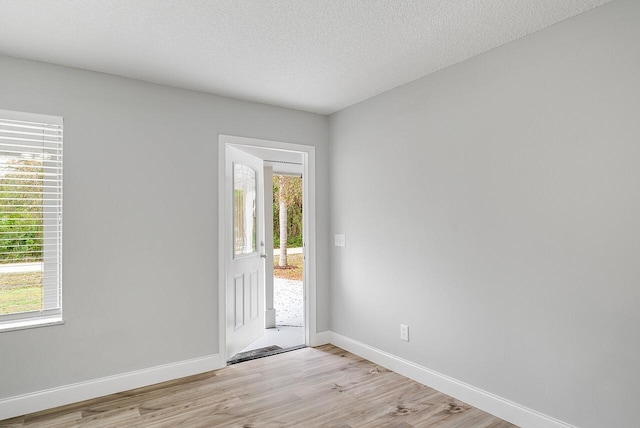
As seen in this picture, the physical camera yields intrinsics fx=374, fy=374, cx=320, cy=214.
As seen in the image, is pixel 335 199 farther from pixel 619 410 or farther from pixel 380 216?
pixel 619 410

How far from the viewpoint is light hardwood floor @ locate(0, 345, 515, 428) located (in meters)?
2.44

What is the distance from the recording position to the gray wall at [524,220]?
198cm

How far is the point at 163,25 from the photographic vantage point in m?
2.20

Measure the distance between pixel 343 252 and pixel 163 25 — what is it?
258 cm

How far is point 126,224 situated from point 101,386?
48.3 inches

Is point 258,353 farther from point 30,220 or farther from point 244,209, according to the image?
point 30,220

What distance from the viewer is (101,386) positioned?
2814mm

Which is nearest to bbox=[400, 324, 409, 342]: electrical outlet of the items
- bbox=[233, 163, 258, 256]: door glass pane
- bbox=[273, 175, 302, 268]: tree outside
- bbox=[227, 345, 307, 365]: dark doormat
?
bbox=[227, 345, 307, 365]: dark doormat

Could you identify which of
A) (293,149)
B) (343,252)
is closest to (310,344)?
(343,252)

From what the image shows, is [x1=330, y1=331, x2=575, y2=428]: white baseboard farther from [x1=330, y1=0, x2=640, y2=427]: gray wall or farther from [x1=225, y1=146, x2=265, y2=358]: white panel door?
[x1=225, y1=146, x2=265, y2=358]: white panel door

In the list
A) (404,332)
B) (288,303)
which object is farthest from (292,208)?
(404,332)

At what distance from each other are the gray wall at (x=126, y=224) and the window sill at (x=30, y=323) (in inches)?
1.7

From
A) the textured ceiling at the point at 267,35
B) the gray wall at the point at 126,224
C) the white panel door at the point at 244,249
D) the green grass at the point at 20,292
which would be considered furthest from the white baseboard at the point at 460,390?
the green grass at the point at 20,292

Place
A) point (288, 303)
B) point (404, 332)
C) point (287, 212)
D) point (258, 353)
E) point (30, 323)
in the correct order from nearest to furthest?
point (30, 323) → point (404, 332) → point (258, 353) → point (288, 303) → point (287, 212)
